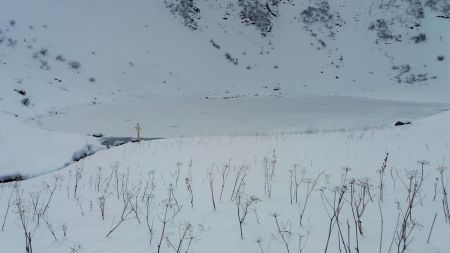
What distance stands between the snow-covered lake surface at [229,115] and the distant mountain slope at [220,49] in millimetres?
2316

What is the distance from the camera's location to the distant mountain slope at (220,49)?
81.8ft

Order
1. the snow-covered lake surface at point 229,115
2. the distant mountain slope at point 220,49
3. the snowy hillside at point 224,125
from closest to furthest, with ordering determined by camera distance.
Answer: the snowy hillside at point 224,125 < the snow-covered lake surface at point 229,115 < the distant mountain slope at point 220,49

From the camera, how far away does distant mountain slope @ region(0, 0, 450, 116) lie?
981 inches

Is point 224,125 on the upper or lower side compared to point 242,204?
upper

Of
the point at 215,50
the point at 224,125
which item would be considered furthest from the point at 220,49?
the point at 224,125

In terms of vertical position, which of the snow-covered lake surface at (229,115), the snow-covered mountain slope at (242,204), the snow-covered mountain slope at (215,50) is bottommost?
the snow-covered mountain slope at (242,204)

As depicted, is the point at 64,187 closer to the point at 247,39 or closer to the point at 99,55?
the point at 99,55

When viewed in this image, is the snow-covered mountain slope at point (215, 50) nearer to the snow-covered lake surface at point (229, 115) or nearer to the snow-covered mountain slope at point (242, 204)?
the snow-covered lake surface at point (229, 115)

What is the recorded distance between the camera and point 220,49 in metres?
33.9

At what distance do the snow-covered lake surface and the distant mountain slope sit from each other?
2316 mm

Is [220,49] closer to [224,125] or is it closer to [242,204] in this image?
[224,125]

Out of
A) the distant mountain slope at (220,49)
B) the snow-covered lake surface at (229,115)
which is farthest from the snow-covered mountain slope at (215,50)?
the snow-covered lake surface at (229,115)

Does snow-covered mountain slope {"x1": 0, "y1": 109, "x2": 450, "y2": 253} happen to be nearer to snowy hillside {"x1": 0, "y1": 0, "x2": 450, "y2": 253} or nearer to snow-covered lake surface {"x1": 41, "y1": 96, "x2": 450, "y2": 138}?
snowy hillside {"x1": 0, "y1": 0, "x2": 450, "y2": 253}

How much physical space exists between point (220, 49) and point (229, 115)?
1482cm
